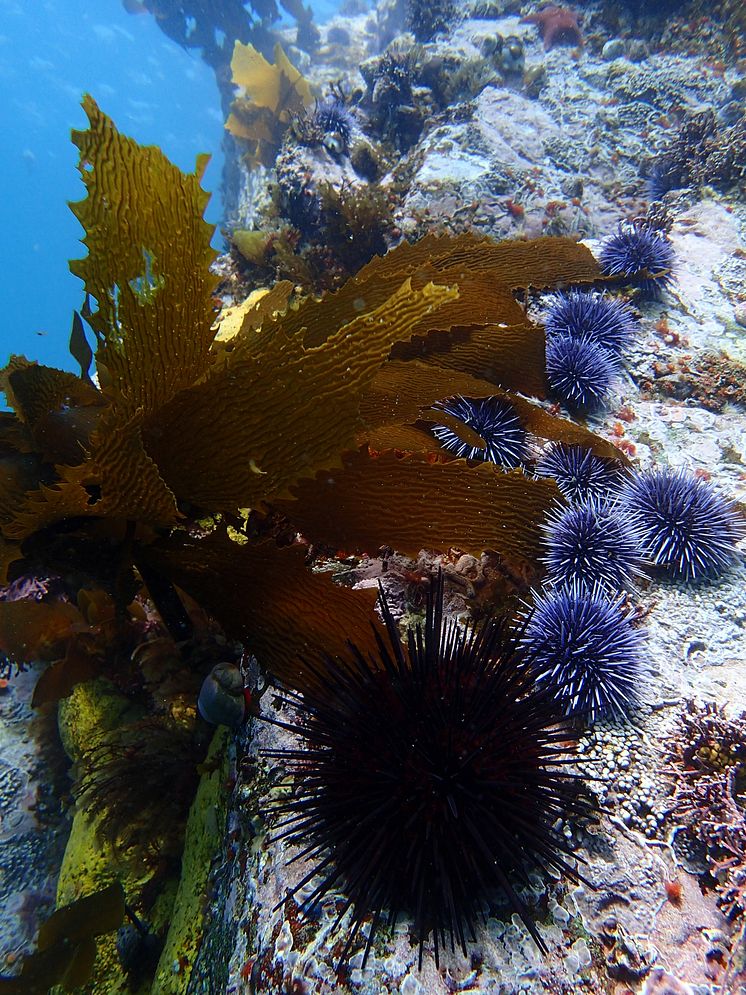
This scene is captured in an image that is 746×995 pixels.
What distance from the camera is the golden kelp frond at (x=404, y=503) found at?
253cm

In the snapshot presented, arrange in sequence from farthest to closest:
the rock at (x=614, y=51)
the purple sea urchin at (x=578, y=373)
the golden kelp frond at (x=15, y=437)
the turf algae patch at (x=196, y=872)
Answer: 1. the rock at (x=614, y=51)
2. the purple sea urchin at (x=578, y=373)
3. the golden kelp frond at (x=15, y=437)
4. the turf algae patch at (x=196, y=872)

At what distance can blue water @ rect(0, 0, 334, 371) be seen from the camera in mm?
87312

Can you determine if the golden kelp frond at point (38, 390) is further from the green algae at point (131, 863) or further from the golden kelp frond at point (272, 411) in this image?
the green algae at point (131, 863)

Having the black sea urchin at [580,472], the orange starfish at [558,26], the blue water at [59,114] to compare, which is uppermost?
the blue water at [59,114]

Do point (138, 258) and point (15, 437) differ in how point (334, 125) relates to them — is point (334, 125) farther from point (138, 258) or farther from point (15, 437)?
point (15, 437)

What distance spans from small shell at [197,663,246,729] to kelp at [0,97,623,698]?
19 cm

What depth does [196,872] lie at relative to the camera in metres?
2.56

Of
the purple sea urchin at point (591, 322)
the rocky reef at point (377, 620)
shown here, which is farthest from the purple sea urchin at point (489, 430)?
the purple sea urchin at point (591, 322)

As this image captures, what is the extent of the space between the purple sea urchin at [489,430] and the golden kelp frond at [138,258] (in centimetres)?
164

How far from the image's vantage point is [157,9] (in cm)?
2395

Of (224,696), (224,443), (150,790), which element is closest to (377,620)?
(224,696)

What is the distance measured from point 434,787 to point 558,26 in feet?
42.4

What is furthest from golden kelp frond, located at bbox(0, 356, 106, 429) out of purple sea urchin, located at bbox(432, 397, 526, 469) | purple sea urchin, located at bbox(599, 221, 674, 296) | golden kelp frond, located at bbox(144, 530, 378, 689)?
purple sea urchin, located at bbox(599, 221, 674, 296)

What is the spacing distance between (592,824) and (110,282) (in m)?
2.81
